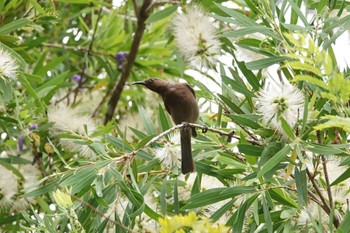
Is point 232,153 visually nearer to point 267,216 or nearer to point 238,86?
point 238,86

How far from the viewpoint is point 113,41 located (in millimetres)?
4387

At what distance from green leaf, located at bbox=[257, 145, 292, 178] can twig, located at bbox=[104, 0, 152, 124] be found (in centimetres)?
182

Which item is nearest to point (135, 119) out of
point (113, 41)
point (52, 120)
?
point (113, 41)

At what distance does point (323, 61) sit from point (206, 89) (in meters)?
0.88

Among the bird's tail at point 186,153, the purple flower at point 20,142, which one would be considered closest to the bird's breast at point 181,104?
the bird's tail at point 186,153

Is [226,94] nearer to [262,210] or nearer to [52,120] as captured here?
[262,210]

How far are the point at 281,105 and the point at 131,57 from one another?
1.80m

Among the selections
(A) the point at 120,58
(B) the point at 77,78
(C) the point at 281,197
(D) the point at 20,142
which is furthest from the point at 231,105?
(B) the point at 77,78

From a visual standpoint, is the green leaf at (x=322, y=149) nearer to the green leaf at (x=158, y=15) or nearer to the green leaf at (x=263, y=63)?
the green leaf at (x=263, y=63)

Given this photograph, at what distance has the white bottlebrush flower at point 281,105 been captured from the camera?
2.39 m

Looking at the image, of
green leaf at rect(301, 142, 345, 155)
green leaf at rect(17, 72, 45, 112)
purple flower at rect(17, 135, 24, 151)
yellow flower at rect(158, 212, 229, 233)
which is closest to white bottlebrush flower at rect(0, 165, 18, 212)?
purple flower at rect(17, 135, 24, 151)

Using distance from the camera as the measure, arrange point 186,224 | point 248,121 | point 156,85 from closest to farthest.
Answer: point 186,224
point 248,121
point 156,85

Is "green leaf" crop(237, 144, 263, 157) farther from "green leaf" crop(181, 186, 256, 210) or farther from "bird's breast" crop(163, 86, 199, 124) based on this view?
"bird's breast" crop(163, 86, 199, 124)

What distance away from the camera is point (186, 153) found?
2812 millimetres
